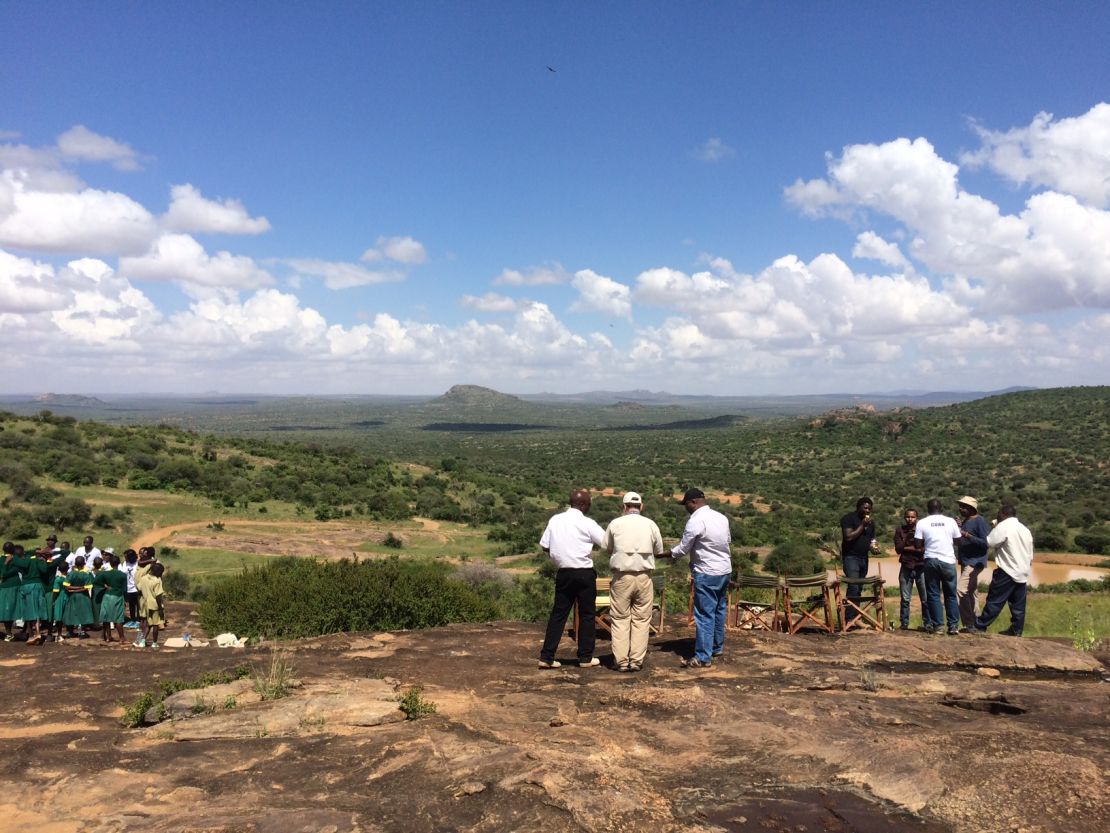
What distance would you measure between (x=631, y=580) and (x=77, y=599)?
9705 millimetres

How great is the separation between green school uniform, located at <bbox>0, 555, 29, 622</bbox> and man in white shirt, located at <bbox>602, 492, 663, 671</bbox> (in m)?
9.70

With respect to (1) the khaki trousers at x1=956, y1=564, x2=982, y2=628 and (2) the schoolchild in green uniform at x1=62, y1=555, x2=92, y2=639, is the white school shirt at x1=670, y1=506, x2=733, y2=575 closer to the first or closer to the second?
(1) the khaki trousers at x1=956, y1=564, x2=982, y2=628

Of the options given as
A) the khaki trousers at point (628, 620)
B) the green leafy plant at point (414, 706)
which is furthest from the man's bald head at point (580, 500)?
the green leafy plant at point (414, 706)

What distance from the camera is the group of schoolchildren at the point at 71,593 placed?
10.9m

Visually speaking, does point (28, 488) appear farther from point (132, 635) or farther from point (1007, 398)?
point (1007, 398)

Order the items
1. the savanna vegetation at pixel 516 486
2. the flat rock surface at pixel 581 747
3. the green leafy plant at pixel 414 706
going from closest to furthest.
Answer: the flat rock surface at pixel 581 747 < the green leafy plant at pixel 414 706 < the savanna vegetation at pixel 516 486

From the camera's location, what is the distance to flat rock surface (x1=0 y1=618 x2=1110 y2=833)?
14.3 ft

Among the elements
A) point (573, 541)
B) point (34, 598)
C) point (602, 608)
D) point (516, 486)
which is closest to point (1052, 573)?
point (602, 608)

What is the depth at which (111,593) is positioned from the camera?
459 inches

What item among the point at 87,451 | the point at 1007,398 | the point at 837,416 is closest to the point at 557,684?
the point at 87,451

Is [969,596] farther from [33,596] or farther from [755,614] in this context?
[33,596]

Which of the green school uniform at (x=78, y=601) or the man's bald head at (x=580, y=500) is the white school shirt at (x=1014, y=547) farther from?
the green school uniform at (x=78, y=601)

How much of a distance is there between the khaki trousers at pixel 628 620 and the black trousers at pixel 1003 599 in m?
5.26

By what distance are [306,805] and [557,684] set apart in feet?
10.3
